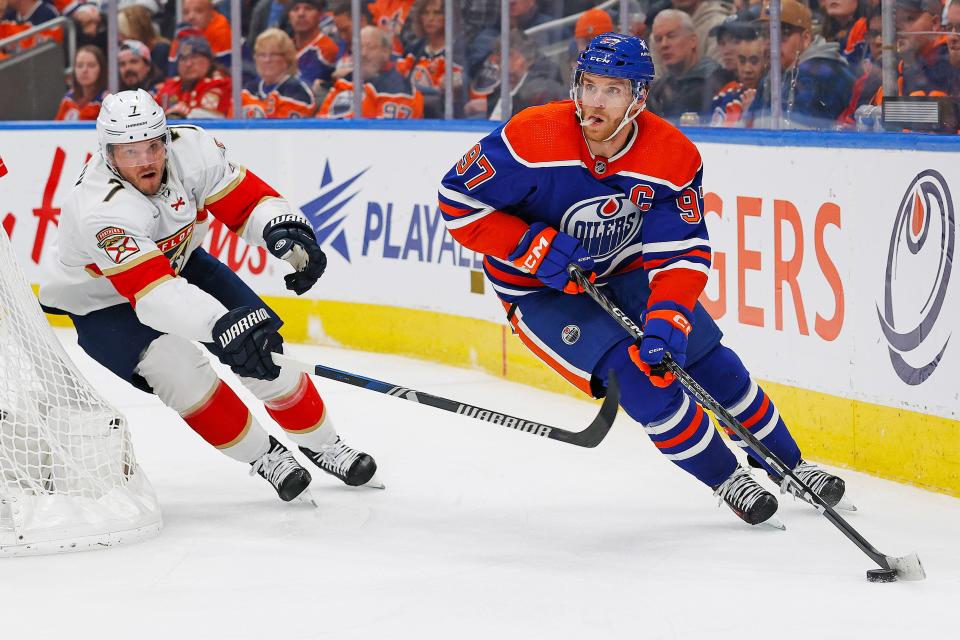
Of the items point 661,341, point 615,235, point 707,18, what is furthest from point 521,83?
point 661,341

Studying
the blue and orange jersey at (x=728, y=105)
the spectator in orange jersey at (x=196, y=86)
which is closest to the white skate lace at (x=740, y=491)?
the blue and orange jersey at (x=728, y=105)

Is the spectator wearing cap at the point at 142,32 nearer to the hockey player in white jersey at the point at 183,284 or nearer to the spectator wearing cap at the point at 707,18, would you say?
the spectator wearing cap at the point at 707,18

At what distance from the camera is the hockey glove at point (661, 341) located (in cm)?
294

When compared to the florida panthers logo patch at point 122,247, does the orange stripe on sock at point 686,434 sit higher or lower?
lower

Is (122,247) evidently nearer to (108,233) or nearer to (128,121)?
(108,233)

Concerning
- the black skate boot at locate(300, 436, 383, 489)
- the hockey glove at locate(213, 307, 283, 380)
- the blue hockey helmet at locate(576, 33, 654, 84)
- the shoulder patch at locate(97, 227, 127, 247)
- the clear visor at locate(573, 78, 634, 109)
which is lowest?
the black skate boot at locate(300, 436, 383, 489)

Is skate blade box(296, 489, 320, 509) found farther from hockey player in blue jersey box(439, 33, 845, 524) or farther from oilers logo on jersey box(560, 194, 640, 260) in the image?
oilers logo on jersey box(560, 194, 640, 260)

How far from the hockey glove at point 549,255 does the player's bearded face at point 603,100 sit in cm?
25

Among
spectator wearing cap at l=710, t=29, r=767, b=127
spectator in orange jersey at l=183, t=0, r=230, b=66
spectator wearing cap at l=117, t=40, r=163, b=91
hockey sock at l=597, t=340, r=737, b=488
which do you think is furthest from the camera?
spectator wearing cap at l=117, t=40, r=163, b=91

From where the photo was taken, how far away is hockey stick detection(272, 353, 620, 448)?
295cm

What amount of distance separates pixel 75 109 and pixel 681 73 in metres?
3.36

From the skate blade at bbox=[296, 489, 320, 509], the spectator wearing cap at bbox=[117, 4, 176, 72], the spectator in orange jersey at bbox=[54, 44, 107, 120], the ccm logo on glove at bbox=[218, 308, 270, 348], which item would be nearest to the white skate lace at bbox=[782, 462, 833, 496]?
the skate blade at bbox=[296, 489, 320, 509]

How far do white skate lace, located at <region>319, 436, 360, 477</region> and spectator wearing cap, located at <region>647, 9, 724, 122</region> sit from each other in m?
1.64

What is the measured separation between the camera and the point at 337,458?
11.9 feet
